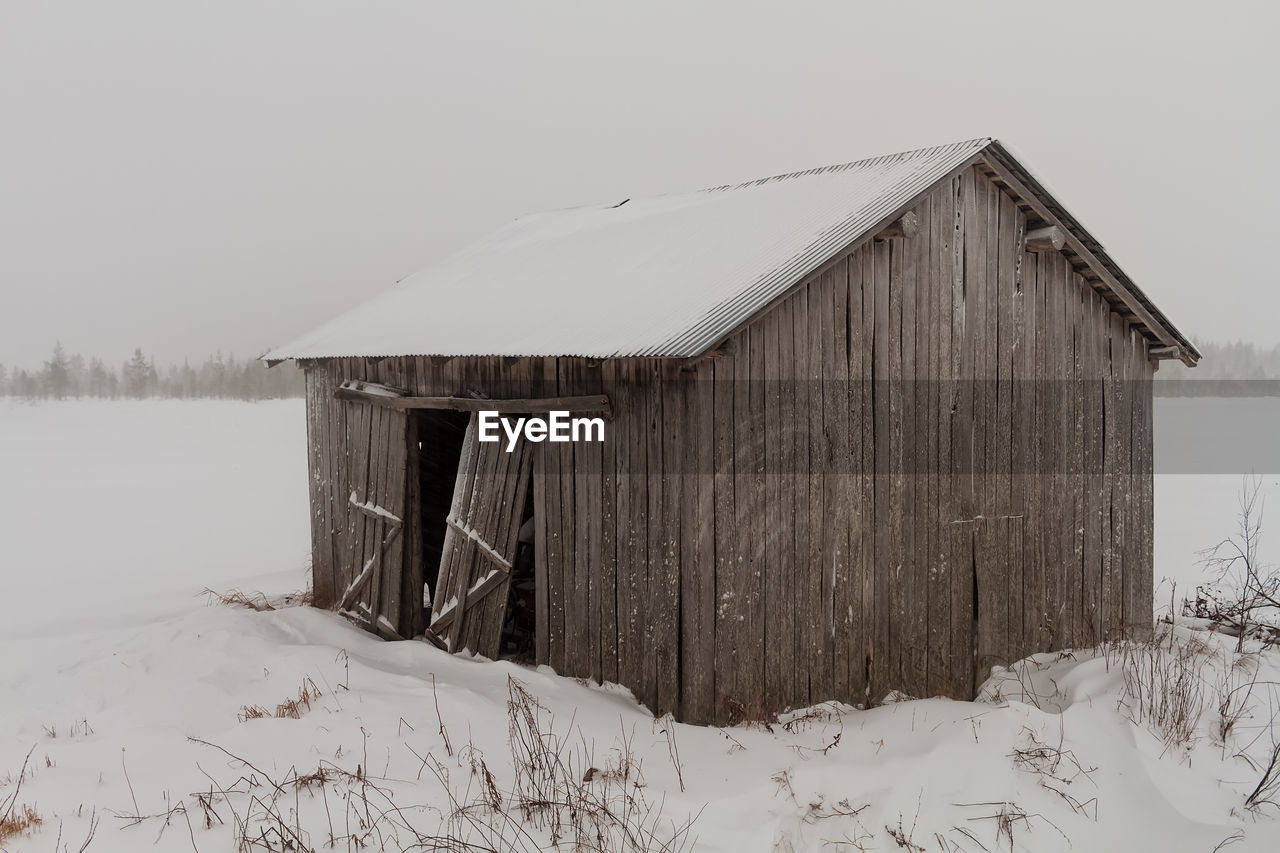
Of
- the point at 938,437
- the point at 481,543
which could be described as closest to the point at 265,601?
the point at 481,543

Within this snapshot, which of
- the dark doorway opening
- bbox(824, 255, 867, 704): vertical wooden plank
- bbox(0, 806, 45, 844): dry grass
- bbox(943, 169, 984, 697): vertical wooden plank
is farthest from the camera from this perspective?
the dark doorway opening

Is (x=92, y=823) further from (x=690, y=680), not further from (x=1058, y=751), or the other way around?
(x=1058, y=751)

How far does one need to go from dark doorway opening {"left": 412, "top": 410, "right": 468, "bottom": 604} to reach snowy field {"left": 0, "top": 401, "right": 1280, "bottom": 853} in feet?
6.17

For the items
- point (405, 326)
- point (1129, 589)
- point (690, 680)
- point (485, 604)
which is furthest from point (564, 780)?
point (1129, 589)

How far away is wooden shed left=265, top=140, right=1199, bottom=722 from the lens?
20.4 feet

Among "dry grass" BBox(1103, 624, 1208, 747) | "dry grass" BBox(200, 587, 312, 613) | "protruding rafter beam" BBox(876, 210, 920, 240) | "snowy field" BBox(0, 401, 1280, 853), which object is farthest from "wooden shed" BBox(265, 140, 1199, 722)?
"dry grass" BBox(200, 587, 312, 613)

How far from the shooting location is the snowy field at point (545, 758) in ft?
15.4

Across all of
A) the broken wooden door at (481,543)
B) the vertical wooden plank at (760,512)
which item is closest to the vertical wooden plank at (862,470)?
the vertical wooden plank at (760,512)

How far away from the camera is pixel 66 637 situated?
10.2 meters

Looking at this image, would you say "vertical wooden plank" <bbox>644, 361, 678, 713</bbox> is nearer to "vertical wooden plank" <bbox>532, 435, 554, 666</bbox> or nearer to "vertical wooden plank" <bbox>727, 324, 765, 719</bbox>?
"vertical wooden plank" <bbox>727, 324, 765, 719</bbox>

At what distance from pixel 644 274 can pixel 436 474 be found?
409cm
